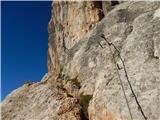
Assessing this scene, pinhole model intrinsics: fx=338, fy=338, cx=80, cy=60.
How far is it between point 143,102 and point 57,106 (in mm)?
9115

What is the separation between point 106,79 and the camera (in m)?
28.2

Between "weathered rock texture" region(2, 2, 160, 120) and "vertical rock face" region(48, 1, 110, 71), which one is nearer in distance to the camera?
"weathered rock texture" region(2, 2, 160, 120)

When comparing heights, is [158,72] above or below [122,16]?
below

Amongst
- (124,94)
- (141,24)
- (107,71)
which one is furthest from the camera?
(141,24)

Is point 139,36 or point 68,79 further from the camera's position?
point 68,79

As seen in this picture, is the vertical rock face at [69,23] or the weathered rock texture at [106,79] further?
the vertical rock face at [69,23]

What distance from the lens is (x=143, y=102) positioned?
24.1m

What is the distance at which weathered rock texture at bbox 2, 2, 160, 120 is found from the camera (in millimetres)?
25359

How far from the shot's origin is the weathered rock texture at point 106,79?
83.2 ft

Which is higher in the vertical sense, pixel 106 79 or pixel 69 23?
pixel 69 23

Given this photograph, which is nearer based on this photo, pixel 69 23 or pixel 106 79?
pixel 106 79

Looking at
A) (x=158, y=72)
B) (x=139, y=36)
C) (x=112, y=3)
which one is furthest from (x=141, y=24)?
(x=112, y=3)

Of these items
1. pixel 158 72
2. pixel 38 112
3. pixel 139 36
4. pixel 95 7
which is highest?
pixel 95 7

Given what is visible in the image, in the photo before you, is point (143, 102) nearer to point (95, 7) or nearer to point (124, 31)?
point (124, 31)
